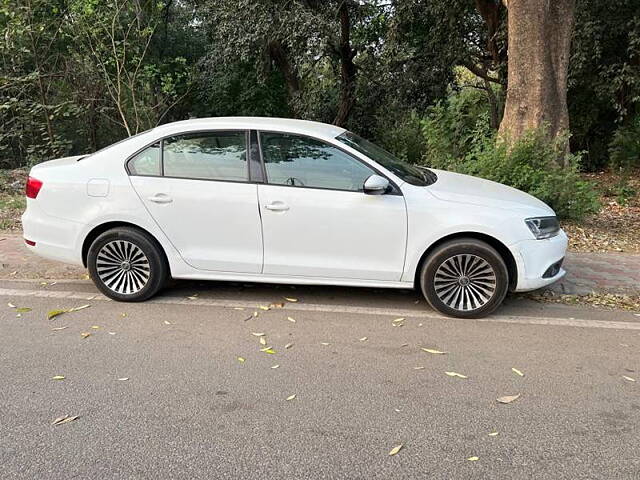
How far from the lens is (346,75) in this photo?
50.3 feet

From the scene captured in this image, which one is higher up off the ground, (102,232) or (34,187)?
(34,187)

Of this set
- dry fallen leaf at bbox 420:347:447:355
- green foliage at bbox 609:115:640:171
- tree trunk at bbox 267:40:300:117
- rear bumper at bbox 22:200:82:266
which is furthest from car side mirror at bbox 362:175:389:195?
green foliage at bbox 609:115:640:171

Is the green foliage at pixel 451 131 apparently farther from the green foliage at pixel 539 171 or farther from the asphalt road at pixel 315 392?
the asphalt road at pixel 315 392

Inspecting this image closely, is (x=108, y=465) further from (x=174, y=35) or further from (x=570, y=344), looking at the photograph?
(x=174, y=35)

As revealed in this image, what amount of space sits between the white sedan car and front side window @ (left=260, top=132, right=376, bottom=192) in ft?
0.03

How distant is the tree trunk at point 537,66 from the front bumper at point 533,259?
12.2ft

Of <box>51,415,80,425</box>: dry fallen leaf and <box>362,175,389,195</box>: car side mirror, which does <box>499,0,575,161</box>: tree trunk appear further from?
<box>51,415,80,425</box>: dry fallen leaf

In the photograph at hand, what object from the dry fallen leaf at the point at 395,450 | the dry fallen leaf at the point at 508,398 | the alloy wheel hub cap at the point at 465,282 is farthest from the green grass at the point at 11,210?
the dry fallen leaf at the point at 508,398

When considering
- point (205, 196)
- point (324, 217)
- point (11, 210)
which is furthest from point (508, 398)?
point (11, 210)

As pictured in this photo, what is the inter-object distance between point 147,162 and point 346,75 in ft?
37.1

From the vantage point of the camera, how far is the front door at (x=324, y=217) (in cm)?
466

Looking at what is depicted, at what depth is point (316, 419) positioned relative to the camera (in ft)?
10.5

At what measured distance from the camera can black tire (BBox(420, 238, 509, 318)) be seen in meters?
4.61

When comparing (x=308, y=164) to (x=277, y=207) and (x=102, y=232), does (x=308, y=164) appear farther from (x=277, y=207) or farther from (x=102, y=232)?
(x=102, y=232)
